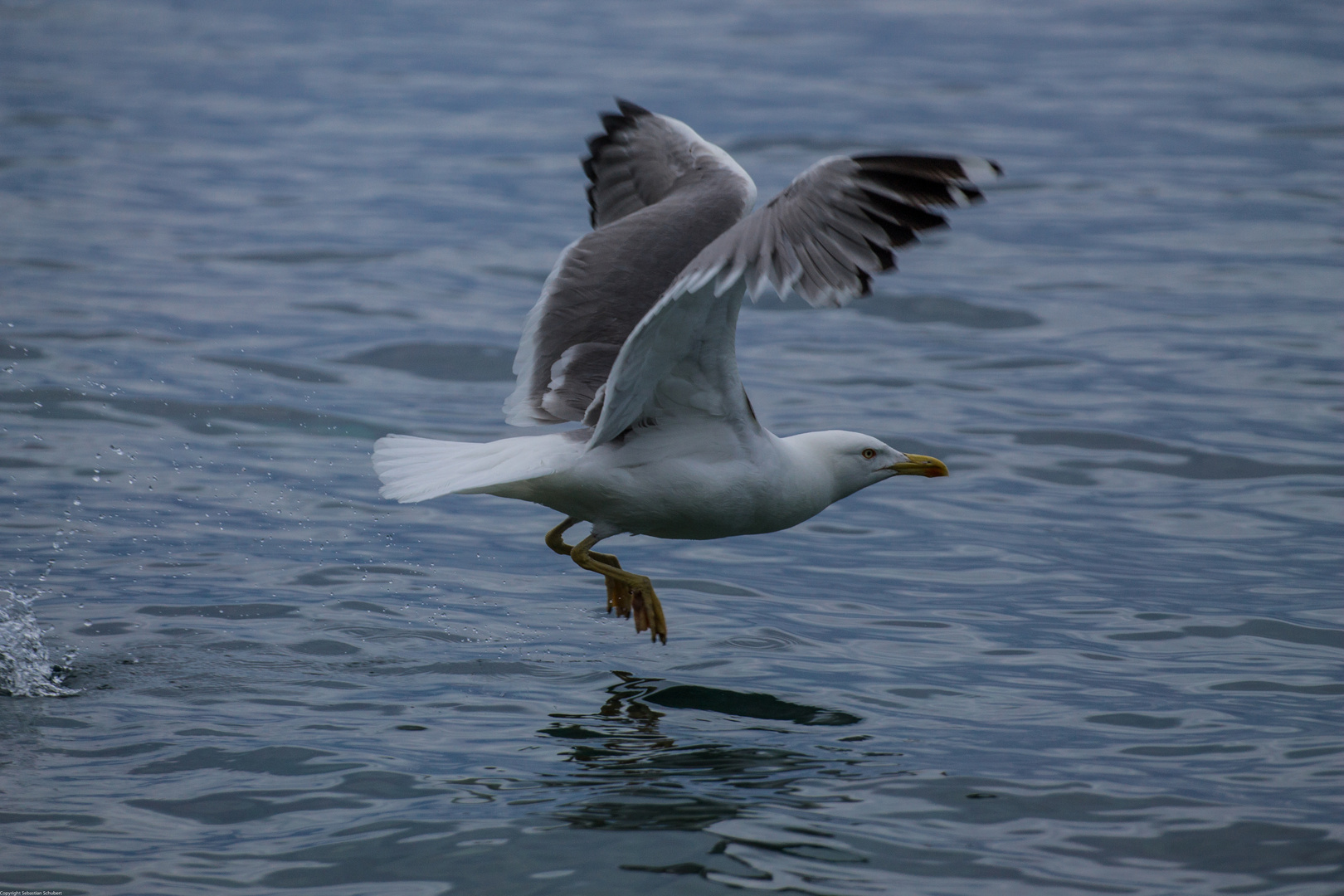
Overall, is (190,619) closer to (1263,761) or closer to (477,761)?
(477,761)

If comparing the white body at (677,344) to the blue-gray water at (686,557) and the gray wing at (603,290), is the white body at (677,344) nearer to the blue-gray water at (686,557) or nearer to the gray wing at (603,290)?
the gray wing at (603,290)

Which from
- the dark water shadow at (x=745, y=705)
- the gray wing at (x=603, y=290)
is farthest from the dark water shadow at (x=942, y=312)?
the dark water shadow at (x=745, y=705)

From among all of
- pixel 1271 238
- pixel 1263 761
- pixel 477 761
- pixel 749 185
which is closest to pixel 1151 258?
pixel 1271 238

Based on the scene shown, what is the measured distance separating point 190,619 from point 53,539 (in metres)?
1.28

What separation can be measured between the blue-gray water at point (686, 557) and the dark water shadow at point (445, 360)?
0.07 metres

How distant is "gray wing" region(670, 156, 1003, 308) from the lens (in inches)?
200

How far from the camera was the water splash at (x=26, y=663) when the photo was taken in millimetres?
6168

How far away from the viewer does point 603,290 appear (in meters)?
6.93

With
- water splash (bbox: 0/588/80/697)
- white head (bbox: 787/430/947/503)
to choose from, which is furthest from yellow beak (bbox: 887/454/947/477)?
water splash (bbox: 0/588/80/697)

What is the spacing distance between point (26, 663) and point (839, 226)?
3555 mm

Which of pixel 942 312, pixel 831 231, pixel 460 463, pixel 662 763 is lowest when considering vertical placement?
pixel 662 763

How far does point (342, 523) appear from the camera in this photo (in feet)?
27.9

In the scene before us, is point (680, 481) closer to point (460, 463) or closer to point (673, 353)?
Answer: point (673, 353)

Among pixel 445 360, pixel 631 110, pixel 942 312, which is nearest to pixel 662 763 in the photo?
pixel 631 110
